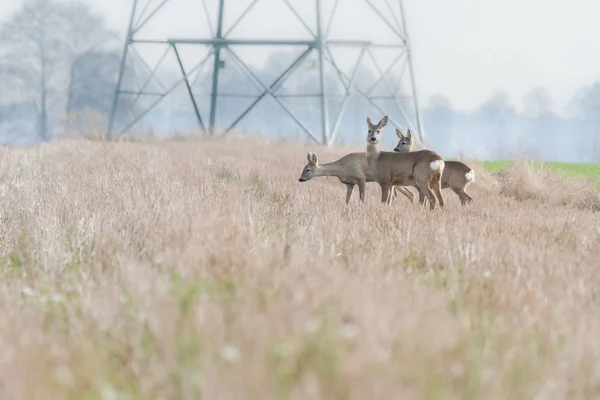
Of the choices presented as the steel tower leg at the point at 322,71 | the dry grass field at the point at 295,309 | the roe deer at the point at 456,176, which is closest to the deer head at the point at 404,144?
the roe deer at the point at 456,176

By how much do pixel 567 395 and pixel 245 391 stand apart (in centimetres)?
112

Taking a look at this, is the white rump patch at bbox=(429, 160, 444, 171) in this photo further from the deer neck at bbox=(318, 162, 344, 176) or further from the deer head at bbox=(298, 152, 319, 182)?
the deer head at bbox=(298, 152, 319, 182)

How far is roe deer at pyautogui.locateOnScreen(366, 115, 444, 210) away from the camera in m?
9.80

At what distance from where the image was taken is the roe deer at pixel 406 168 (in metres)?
9.80

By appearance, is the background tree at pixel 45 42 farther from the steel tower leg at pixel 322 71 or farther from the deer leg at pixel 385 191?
the deer leg at pixel 385 191

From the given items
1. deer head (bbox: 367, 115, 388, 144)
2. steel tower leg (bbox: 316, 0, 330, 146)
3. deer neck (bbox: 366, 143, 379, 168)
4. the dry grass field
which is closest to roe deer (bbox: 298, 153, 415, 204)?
deer neck (bbox: 366, 143, 379, 168)

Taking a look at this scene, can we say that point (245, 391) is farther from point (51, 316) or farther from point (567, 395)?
point (51, 316)

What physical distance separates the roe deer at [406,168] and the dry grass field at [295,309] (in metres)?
2.30

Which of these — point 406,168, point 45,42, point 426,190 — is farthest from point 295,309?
point 45,42

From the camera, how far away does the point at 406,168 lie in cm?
999

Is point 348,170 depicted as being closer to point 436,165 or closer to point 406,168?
point 406,168

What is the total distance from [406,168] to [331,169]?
1.61 m

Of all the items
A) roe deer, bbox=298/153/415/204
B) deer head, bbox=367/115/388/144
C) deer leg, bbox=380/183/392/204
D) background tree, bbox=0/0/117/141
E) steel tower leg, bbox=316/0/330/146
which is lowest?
deer leg, bbox=380/183/392/204

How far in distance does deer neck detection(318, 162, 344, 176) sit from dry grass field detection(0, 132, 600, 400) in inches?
147
